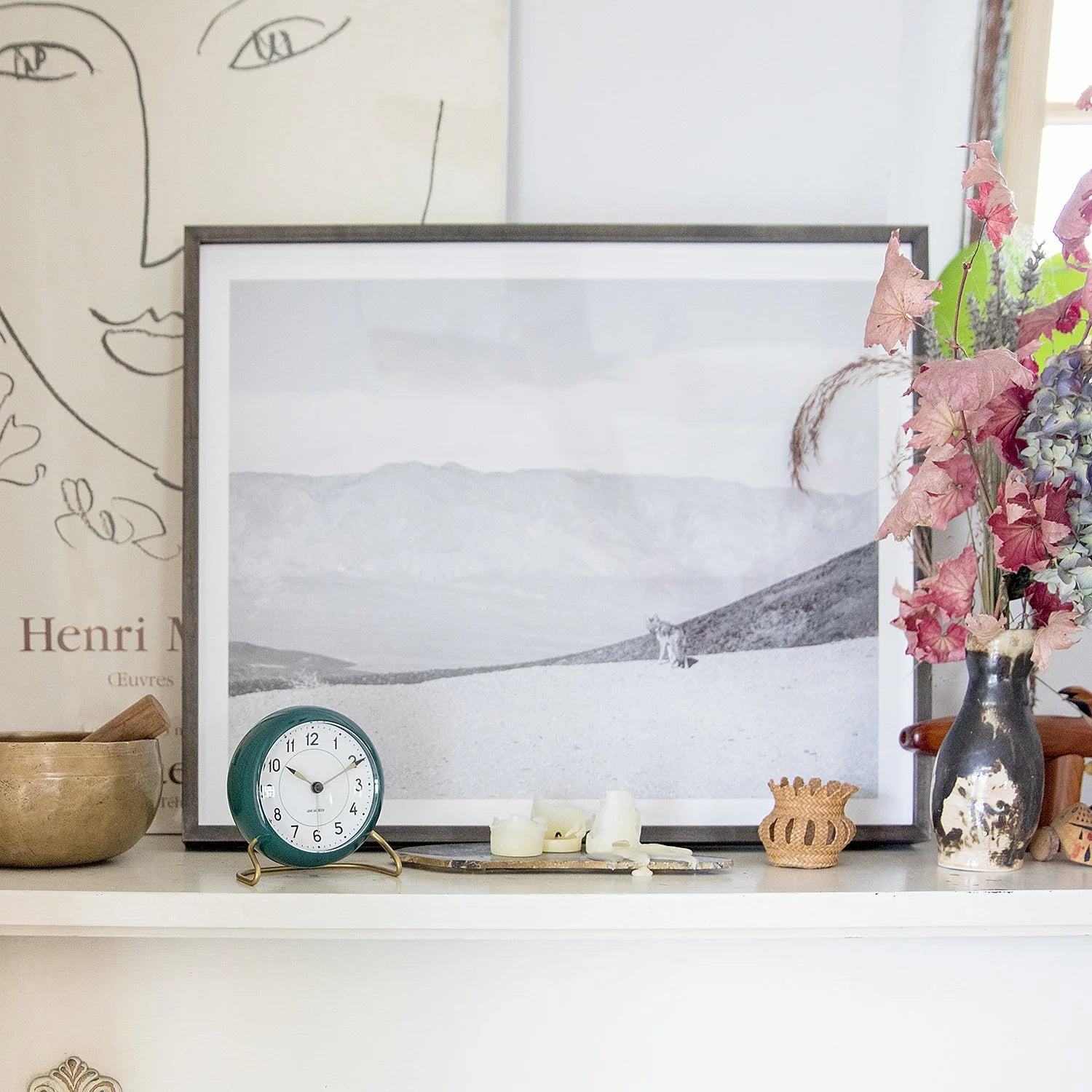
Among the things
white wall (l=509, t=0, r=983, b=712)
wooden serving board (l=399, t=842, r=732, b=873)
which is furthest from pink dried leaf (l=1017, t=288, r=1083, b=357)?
wooden serving board (l=399, t=842, r=732, b=873)

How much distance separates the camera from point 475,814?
1133mm

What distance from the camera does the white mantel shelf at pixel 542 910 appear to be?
0.92m

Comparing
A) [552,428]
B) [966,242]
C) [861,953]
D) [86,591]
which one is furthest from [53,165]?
[861,953]

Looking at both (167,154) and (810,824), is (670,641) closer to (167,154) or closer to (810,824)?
(810,824)

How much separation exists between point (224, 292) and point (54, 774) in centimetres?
52

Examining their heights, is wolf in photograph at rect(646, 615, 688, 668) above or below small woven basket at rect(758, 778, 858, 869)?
above

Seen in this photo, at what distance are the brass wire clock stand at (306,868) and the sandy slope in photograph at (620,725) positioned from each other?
0.36 ft

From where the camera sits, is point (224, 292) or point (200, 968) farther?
point (224, 292)

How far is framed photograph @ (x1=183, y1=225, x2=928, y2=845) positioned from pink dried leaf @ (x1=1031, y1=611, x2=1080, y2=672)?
199 millimetres

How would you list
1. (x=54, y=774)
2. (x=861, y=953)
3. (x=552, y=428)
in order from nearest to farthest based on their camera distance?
1. (x=54, y=774)
2. (x=861, y=953)
3. (x=552, y=428)

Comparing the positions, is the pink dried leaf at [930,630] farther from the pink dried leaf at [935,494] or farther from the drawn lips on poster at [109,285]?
the drawn lips on poster at [109,285]

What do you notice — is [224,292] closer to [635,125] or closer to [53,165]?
[53,165]

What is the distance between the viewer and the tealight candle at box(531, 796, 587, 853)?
1.06m

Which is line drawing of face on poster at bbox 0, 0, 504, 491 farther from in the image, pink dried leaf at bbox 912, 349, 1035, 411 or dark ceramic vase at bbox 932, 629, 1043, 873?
dark ceramic vase at bbox 932, 629, 1043, 873
